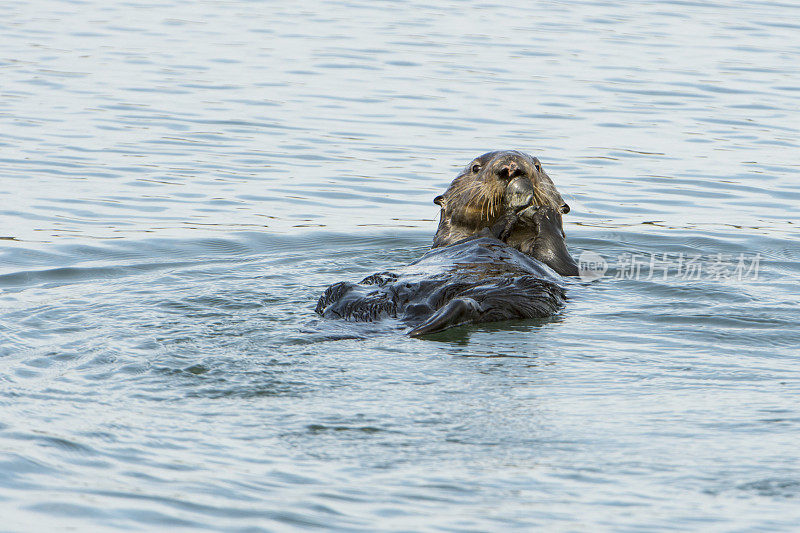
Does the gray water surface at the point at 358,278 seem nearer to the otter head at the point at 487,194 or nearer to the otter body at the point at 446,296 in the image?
the otter body at the point at 446,296

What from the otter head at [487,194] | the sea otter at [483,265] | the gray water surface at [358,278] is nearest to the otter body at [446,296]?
the sea otter at [483,265]

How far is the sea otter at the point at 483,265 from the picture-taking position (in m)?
4.76

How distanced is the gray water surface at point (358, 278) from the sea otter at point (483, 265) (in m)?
0.13

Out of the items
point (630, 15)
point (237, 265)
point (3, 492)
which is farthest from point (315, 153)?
point (630, 15)

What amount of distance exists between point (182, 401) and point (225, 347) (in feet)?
2.14

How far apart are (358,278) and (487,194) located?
3.14 feet

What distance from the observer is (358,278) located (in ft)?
20.2

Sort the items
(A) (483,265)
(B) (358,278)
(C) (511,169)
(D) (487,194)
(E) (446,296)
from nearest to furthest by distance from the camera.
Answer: (E) (446,296) → (A) (483,265) → (C) (511,169) → (D) (487,194) → (B) (358,278)

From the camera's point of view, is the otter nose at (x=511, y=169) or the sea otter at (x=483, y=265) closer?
the sea otter at (x=483, y=265)

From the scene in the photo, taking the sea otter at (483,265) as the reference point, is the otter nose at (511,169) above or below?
above

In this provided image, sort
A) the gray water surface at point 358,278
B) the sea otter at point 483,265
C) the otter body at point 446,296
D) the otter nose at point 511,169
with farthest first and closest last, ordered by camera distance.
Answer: the otter nose at point 511,169, the sea otter at point 483,265, the otter body at point 446,296, the gray water surface at point 358,278

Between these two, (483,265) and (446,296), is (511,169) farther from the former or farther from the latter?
(446,296)

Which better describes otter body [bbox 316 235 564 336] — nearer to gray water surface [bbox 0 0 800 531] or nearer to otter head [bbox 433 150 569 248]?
gray water surface [bbox 0 0 800 531]

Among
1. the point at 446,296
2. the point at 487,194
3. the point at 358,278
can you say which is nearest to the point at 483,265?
the point at 446,296
